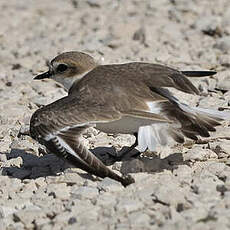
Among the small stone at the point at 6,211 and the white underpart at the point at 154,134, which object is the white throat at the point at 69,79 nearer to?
the white underpart at the point at 154,134

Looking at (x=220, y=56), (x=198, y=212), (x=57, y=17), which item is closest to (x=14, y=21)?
(x=57, y=17)

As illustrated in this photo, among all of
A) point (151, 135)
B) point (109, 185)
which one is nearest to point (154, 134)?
point (151, 135)

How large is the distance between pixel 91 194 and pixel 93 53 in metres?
3.76

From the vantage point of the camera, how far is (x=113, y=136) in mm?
6078

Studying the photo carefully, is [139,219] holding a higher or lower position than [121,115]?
lower

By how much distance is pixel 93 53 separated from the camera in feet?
27.1

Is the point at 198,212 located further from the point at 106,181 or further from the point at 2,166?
the point at 2,166

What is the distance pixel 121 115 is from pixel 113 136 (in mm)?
1220

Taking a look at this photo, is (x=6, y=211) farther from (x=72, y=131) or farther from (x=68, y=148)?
(x=72, y=131)

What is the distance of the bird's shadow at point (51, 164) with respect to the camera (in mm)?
5089

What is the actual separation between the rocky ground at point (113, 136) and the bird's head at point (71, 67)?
0.52 meters

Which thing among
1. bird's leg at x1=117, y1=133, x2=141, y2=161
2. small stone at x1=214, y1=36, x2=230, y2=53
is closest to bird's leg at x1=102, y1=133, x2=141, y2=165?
bird's leg at x1=117, y1=133, x2=141, y2=161

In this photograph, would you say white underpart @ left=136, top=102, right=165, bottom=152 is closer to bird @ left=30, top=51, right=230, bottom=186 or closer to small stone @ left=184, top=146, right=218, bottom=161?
bird @ left=30, top=51, right=230, bottom=186

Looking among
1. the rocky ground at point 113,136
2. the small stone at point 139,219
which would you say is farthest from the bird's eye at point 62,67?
the small stone at point 139,219
